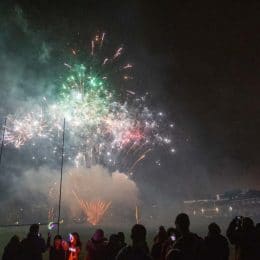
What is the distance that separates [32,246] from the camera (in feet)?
25.4

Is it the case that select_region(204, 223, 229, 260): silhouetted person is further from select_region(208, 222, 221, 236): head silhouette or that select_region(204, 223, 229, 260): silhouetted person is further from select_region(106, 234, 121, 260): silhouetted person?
select_region(106, 234, 121, 260): silhouetted person

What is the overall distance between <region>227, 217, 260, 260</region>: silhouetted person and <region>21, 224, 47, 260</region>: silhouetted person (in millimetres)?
4791

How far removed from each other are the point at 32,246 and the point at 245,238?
5.24 m

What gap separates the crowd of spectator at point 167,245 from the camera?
466cm

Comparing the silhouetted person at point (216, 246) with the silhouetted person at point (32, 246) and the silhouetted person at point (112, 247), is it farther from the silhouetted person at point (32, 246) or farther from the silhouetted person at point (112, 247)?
the silhouetted person at point (32, 246)

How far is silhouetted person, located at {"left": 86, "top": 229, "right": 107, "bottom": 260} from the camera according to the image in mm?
8531

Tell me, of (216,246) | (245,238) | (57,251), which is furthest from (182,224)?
(57,251)

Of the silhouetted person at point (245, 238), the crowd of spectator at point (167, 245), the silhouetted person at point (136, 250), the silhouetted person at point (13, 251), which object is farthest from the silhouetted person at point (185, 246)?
the silhouetted person at point (13, 251)

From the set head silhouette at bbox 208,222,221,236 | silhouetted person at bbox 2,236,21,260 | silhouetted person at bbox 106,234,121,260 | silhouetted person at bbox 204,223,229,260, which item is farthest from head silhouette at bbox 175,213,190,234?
silhouetted person at bbox 2,236,21,260

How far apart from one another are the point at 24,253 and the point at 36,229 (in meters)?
0.61

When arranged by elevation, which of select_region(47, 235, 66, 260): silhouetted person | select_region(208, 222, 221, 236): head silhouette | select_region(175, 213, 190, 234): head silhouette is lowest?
select_region(47, 235, 66, 260): silhouetted person

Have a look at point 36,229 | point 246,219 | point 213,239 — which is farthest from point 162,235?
point 36,229

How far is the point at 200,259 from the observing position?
4793 millimetres

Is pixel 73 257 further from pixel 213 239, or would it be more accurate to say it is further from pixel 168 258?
pixel 168 258
